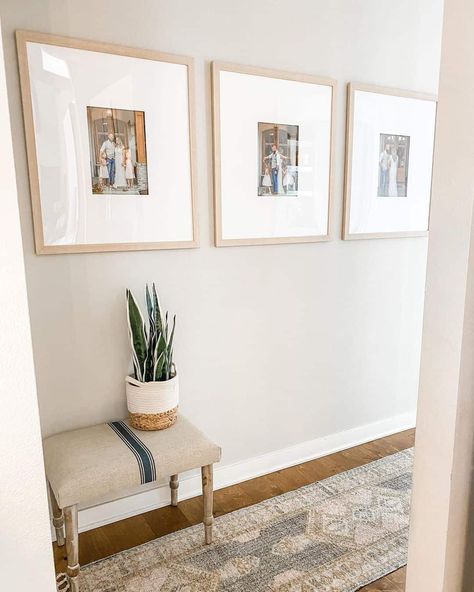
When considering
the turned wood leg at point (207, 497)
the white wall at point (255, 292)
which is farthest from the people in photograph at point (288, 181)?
the turned wood leg at point (207, 497)

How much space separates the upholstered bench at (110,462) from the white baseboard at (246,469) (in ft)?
0.69

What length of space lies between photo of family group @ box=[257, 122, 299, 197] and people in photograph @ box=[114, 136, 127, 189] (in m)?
0.62

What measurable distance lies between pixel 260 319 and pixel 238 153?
78 cm

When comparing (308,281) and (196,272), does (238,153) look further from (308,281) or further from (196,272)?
(308,281)

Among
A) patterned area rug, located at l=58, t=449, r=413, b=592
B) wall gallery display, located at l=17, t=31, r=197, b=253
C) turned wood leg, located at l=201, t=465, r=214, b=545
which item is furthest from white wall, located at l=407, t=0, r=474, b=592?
wall gallery display, located at l=17, t=31, r=197, b=253

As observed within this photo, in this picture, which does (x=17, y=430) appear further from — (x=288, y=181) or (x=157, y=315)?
(x=288, y=181)

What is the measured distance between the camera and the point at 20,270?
107cm

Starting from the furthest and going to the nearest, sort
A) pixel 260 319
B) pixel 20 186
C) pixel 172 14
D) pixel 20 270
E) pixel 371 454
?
pixel 371 454
pixel 260 319
pixel 172 14
pixel 20 186
pixel 20 270

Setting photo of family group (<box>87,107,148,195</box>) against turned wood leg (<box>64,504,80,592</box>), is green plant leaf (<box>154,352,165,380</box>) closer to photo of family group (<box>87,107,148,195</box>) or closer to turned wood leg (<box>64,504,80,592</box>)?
turned wood leg (<box>64,504,80,592</box>)

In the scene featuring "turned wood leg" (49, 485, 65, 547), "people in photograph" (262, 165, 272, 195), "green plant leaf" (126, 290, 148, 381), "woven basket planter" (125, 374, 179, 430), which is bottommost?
"turned wood leg" (49, 485, 65, 547)

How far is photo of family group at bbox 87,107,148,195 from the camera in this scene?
5.97 feet

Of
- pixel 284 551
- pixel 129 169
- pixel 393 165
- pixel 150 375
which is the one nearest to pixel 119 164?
pixel 129 169

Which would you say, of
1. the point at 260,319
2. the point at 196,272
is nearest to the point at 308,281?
the point at 260,319

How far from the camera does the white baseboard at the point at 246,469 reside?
2.07 metres
